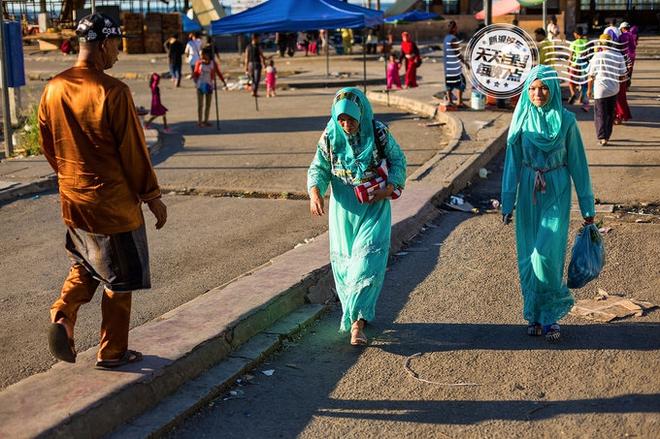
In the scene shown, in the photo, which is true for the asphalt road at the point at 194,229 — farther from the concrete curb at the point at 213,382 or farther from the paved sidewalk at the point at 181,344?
the concrete curb at the point at 213,382

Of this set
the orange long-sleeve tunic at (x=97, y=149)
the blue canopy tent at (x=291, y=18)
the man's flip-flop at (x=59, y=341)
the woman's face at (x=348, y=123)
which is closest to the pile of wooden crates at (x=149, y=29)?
the blue canopy tent at (x=291, y=18)

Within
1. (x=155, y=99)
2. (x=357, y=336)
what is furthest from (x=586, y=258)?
(x=155, y=99)

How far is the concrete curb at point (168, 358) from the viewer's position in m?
4.64

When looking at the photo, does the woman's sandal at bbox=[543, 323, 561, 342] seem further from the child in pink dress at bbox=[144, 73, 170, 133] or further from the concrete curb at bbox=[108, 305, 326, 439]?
the child in pink dress at bbox=[144, 73, 170, 133]

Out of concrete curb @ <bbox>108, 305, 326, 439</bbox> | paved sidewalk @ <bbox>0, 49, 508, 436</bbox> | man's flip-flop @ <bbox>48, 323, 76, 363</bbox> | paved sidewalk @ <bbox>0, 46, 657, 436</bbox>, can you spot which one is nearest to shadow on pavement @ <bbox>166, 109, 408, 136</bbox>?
paved sidewalk @ <bbox>0, 46, 657, 436</bbox>

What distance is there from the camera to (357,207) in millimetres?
6270

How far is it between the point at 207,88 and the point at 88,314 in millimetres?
12236

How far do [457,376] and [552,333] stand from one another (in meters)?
0.92

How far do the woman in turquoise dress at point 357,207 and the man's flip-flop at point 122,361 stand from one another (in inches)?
58.4

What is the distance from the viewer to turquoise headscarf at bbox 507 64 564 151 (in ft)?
20.3

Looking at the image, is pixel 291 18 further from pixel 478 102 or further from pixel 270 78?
pixel 270 78

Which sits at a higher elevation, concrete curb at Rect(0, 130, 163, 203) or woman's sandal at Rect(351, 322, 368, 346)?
concrete curb at Rect(0, 130, 163, 203)

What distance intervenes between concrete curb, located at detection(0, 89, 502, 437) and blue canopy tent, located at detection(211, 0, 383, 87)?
12986 millimetres

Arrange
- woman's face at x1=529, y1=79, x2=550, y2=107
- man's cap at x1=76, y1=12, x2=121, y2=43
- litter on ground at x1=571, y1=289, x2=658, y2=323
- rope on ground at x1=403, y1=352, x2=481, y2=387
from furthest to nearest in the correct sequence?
litter on ground at x1=571, y1=289, x2=658, y2=323, woman's face at x1=529, y1=79, x2=550, y2=107, rope on ground at x1=403, y1=352, x2=481, y2=387, man's cap at x1=76, y1=12, x2=121, y2=43
